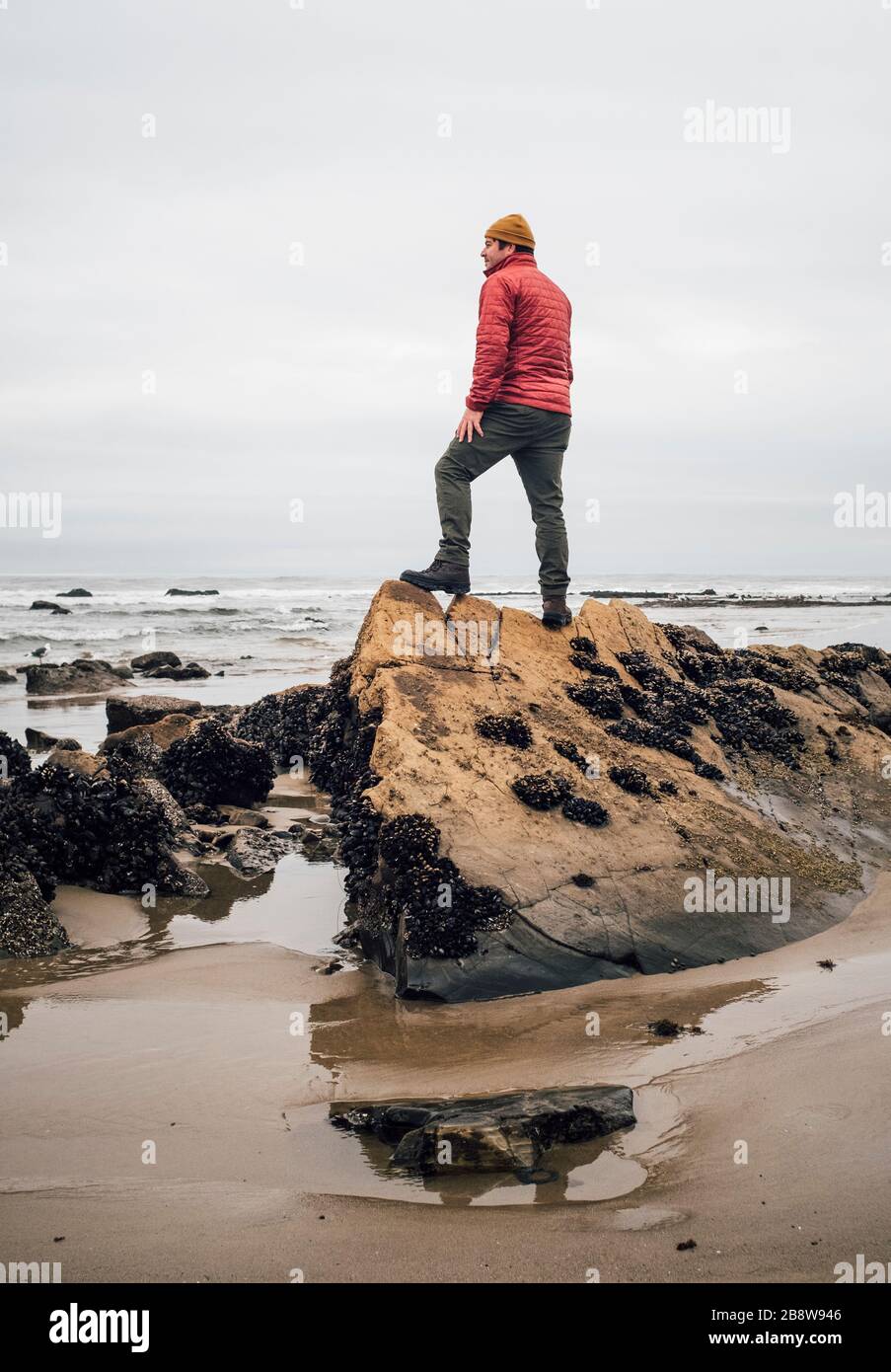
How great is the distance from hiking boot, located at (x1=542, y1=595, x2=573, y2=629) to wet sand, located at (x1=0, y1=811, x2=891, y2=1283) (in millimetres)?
3664

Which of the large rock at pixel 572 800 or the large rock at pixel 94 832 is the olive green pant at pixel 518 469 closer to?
the large rock at pixel 572 800

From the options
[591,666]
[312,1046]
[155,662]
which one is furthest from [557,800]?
[155,662]

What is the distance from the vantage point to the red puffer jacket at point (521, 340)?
8.70 m

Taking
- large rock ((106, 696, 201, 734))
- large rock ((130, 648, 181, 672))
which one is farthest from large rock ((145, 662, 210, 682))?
large rock ((106, 696, 201, 734))

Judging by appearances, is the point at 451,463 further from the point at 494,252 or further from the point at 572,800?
the point at 572,800

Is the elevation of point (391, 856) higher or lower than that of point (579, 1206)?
higher

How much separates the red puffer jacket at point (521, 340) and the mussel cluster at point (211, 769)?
539cm

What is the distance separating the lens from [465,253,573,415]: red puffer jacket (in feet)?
28.5

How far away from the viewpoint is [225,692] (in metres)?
24.1

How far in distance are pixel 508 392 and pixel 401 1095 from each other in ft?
19.2

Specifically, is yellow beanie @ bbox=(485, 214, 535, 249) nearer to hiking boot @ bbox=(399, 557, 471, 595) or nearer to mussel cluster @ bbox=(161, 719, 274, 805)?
hiking boot @ bbox=(399, 557, 471, 595)
